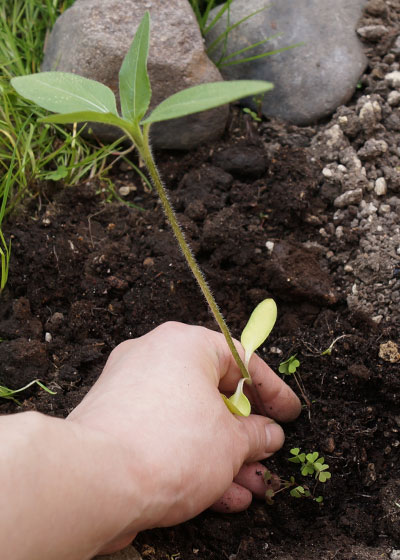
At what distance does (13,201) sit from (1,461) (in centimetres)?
130

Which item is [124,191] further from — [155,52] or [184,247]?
[184,247]

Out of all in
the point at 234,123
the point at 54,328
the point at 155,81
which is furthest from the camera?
the point at 234,123

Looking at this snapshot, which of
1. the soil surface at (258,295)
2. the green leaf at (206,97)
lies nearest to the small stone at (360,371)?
the soil surface at (258,295)

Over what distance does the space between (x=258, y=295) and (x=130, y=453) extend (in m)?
0.87

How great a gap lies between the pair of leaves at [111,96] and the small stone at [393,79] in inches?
54.2

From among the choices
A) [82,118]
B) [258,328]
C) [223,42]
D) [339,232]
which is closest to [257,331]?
[258,328]

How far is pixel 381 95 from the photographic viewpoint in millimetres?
2279

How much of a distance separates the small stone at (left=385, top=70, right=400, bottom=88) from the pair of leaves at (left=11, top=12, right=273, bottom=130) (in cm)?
138

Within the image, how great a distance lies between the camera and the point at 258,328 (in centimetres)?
157

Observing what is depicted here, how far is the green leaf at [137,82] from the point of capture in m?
1.12

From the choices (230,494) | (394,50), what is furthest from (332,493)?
(394,50)

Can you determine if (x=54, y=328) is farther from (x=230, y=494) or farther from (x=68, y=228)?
(x=230, y=494)

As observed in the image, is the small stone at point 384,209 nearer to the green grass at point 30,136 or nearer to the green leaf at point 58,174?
the green grass at point 30,136

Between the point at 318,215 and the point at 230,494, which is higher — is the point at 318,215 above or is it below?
above
